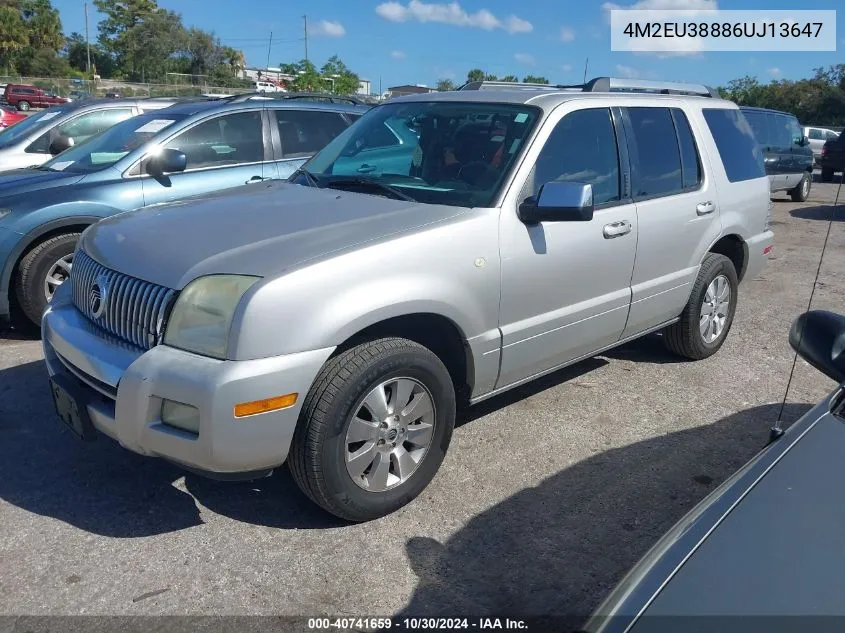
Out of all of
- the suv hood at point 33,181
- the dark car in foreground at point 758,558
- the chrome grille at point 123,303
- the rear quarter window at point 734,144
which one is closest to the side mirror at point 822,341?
the dark car in foreground at point 758,558

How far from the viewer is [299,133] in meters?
6.89

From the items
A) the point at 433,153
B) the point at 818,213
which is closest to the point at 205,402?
the point at 433,153

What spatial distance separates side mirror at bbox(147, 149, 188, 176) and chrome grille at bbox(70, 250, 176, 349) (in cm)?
243

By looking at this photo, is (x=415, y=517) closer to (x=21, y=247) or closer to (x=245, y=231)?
(x=245, y=231)

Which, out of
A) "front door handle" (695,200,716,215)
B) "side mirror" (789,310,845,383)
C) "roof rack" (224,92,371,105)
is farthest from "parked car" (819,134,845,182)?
"side mirror" (789,310,845,383)

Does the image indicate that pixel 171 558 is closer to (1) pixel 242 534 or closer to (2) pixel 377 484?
(1) pixel 242 534

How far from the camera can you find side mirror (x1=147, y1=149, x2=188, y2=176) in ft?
18.8

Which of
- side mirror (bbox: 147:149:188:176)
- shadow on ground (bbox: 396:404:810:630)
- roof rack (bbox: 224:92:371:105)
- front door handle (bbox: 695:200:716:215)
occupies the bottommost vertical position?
shadow on ground (bbox: 396:404:810:630)

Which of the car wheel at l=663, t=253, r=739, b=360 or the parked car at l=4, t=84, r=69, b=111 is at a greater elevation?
the parked car at l=4, t=84, r=69, b=111

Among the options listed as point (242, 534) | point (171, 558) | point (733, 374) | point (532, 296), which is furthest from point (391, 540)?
point (733, 374)

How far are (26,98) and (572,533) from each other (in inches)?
1789

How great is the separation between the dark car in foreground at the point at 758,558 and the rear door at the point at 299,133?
5.31 m

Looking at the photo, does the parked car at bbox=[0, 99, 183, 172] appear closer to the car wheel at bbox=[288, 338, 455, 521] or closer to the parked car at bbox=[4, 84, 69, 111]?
the car wheel at bbox=[288, 338, 455, 521]

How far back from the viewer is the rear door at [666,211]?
14.5 ft
